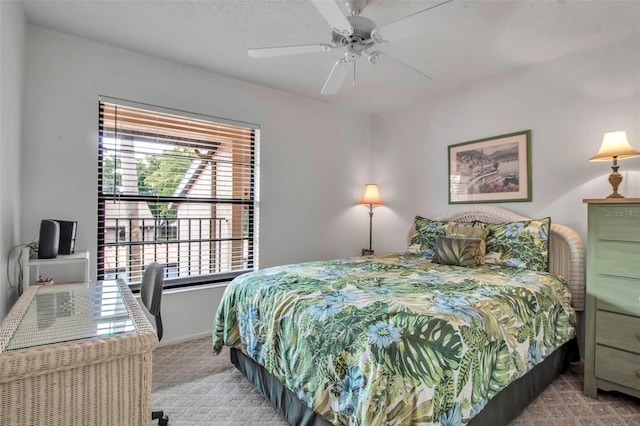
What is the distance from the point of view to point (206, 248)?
3279mm

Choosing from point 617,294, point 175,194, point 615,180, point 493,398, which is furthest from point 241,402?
point 615,180

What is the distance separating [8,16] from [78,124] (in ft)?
3.09

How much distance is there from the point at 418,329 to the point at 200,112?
2793 mm

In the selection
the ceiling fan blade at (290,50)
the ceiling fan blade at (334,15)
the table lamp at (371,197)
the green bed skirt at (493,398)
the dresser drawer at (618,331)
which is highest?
the ceiling fan blade at (290,50)

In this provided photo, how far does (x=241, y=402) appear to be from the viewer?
6.70 ft

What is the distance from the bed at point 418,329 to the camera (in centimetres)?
126

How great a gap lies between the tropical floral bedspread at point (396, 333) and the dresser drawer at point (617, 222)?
0.47m

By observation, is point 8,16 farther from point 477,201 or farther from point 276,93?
point 477,201

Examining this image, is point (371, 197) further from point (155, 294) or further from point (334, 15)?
point (155, 294)

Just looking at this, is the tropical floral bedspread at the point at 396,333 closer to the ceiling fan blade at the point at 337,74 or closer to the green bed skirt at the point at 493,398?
the green bed skirt at the point at 493,398

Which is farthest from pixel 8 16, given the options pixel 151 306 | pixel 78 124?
pixel 151 306

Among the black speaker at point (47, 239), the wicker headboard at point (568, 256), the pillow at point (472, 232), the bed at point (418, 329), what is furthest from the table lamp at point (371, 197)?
the black speaker at point (47, 239)

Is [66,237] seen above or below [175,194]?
below

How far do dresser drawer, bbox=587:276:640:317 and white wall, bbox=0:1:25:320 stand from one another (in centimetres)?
348
